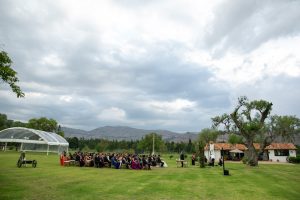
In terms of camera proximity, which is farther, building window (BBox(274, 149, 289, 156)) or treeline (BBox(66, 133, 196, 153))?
treeline (BBox(66, 133, 196, 153))

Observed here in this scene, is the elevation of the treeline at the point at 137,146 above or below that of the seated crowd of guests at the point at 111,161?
above

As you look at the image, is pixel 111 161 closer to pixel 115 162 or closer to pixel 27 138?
pixel 115 162

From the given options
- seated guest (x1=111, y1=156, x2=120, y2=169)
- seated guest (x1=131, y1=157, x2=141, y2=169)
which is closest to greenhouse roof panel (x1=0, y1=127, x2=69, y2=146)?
seated guest (x1=111, y1=156, x2=120, y2=169)

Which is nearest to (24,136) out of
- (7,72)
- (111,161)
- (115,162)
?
(111,161)

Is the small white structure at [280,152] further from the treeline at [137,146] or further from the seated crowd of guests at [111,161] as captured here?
the seated crowd of guests at [111,161]

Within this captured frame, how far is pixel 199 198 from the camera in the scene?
11.9m

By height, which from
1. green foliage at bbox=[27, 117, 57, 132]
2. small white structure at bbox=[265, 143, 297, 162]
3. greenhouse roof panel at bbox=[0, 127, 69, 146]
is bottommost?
small white structure at bbox=[265, 143, 297, 162]

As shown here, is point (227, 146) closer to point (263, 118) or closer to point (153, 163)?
point (263, 118)

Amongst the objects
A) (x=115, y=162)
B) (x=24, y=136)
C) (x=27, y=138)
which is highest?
(x=24, y=136)

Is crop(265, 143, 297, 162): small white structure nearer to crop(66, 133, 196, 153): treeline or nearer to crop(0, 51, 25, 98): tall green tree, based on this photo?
crop(66, 133, 196, 153): treeline

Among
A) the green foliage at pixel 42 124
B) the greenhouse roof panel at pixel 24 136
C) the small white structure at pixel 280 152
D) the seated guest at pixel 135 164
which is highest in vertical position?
the green foliage at pixel 42 124

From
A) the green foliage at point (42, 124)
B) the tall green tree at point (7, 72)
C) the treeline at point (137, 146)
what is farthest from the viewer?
the green foliage at point (42, 124)

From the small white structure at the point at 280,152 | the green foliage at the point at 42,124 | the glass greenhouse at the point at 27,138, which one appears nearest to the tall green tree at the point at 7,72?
the glass greenhouse at the point at 27,138

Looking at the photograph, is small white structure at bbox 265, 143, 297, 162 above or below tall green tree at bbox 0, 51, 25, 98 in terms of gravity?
below
